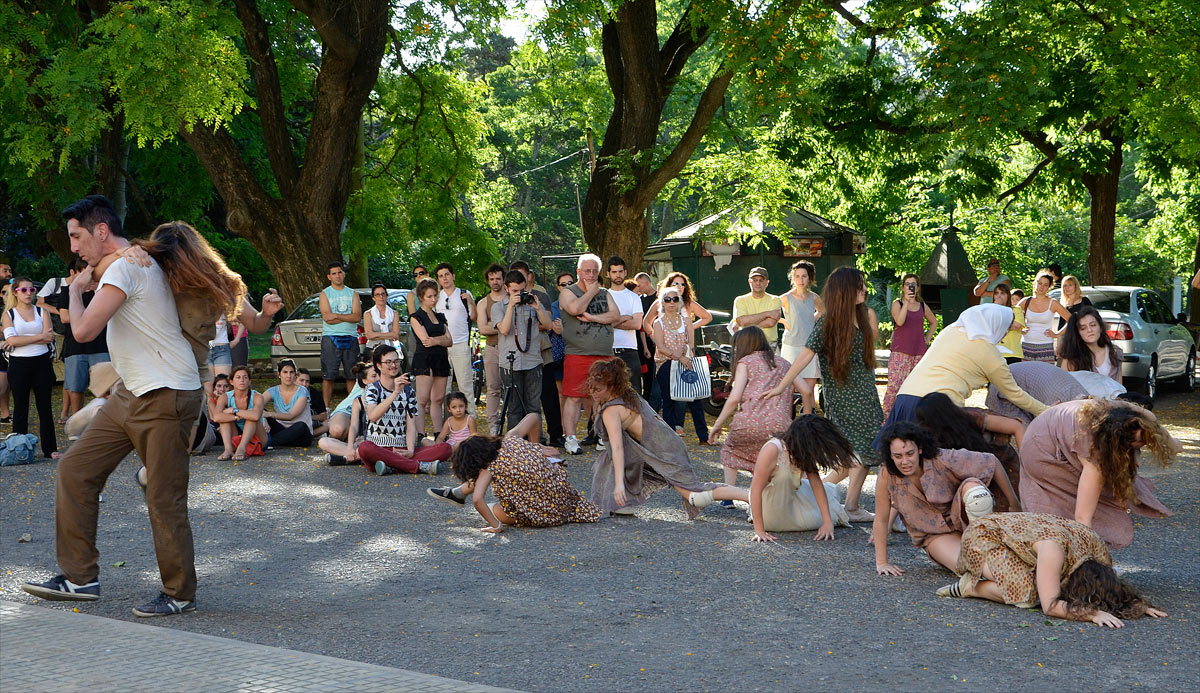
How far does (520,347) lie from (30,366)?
15.9 ft

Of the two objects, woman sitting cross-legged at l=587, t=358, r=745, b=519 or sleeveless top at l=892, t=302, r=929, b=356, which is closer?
woman sitting cross-legged at l=587, t=358, r=745, b=519

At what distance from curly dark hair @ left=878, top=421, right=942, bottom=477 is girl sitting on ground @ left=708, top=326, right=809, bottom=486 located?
2.04 m

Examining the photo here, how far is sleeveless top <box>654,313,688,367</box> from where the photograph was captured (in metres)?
12.0

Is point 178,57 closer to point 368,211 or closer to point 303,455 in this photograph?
point 303,455

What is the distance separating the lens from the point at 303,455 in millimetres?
11945

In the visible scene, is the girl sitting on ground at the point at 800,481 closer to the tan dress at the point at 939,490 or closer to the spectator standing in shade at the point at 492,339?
the tan dress at the point at 939,490

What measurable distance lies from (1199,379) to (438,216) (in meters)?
14.2

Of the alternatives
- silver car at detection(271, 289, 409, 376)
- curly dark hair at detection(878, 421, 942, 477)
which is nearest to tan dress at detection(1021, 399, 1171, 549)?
curly dark hair at detection(878, 421, 942, 477)

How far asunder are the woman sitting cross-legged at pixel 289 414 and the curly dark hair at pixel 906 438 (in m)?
7.63

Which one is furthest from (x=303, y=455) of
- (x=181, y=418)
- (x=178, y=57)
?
(x=181, y=418)

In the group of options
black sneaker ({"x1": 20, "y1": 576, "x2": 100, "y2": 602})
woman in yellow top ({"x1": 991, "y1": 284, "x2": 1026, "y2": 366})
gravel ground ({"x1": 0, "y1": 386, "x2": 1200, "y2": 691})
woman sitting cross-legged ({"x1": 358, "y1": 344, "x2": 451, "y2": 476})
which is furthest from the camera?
woman in yellow top ({"x1": 991, "y1": 284, "x2": 1026, "y2": 366})

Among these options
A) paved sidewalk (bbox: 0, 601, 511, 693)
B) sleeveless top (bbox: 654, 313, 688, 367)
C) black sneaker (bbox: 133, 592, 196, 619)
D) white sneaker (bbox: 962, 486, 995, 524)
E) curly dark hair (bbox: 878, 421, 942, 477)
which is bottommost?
black sneaker (bbox: 133, 592, 196, 619)

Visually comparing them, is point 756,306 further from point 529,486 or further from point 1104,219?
point 1104,219

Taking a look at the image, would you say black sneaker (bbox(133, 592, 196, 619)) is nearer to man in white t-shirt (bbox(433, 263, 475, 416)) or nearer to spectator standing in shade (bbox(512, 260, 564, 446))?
spectator standing in shade (bbox(512, 260, 564, 446))
